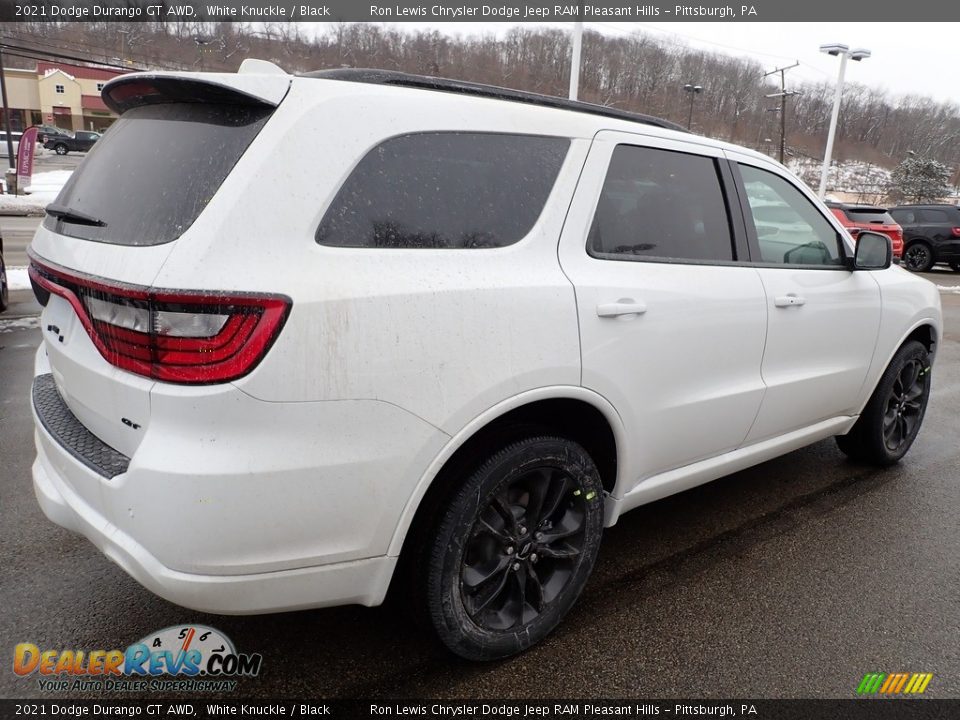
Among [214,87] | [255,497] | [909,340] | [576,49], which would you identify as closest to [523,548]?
[255,497]

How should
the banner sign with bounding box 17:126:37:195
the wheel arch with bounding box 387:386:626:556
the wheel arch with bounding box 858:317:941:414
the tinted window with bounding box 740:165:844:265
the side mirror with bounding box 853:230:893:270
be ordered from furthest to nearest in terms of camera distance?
the banner sign with bounding box 17:126:37:195 → the wheel arch with bounding box 858:317:941:414 → the side mirror with bounding box 853:230:893:270 → the tinted window with bounding box 740:165:844:265 → the wheel arch with bounding box 387:386:626:556

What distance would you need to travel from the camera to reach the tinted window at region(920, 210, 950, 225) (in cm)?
1719

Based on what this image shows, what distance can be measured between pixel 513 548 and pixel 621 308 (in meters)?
0.88

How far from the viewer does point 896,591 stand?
9.41ft

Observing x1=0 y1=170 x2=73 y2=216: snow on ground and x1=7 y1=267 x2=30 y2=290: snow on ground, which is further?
x1=0 y1=170 x2=73 y2=216: snow on ground

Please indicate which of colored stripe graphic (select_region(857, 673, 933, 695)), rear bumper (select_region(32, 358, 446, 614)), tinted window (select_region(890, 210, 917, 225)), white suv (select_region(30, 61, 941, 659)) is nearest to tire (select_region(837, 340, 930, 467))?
white suv (select_region(30, 61, 941, 659))

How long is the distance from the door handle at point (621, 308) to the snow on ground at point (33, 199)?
701 inches

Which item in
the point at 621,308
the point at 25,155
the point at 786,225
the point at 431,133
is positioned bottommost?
the point at 25,155

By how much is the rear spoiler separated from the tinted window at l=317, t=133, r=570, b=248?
1.00ft

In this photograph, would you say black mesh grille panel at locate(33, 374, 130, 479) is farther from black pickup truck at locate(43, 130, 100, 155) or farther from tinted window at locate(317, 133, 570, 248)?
black pickup truck at locate(43, 130, 100, 155)

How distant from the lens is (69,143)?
51.2 meters

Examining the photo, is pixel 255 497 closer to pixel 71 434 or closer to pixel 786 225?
pixel 71 434

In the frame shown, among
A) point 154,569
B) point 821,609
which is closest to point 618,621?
point 821,609

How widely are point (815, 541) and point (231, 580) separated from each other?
2.71m
